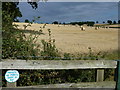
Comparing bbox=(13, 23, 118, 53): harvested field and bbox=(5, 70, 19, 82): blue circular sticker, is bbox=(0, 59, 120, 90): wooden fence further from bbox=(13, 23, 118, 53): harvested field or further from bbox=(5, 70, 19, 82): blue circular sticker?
bbox=(13, 23, 118, 53): harvested field

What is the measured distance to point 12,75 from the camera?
4930 mm

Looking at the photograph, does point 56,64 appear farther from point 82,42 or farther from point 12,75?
point 82,42

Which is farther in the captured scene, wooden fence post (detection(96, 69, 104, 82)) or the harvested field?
the harvested field

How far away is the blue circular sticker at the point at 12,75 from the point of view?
4.89 metres

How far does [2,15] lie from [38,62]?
142 cm

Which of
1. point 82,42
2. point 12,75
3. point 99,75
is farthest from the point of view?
point 82,42

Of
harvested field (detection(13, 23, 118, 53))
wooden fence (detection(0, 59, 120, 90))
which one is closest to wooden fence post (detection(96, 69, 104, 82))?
wooden fence (detection(0, 59, 120, 90))

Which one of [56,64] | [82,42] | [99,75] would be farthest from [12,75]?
[82,42]

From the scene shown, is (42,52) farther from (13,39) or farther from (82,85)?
(82,85)

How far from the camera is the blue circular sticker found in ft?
16.0

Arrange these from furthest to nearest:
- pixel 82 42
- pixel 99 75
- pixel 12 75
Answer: pixel 82 42 < pixel 99 75 < pixel 12 75

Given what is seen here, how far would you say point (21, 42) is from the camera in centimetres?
539

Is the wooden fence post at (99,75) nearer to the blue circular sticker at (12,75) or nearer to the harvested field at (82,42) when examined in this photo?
the blue circular sticker at (12,75)

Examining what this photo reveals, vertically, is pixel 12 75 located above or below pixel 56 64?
below
